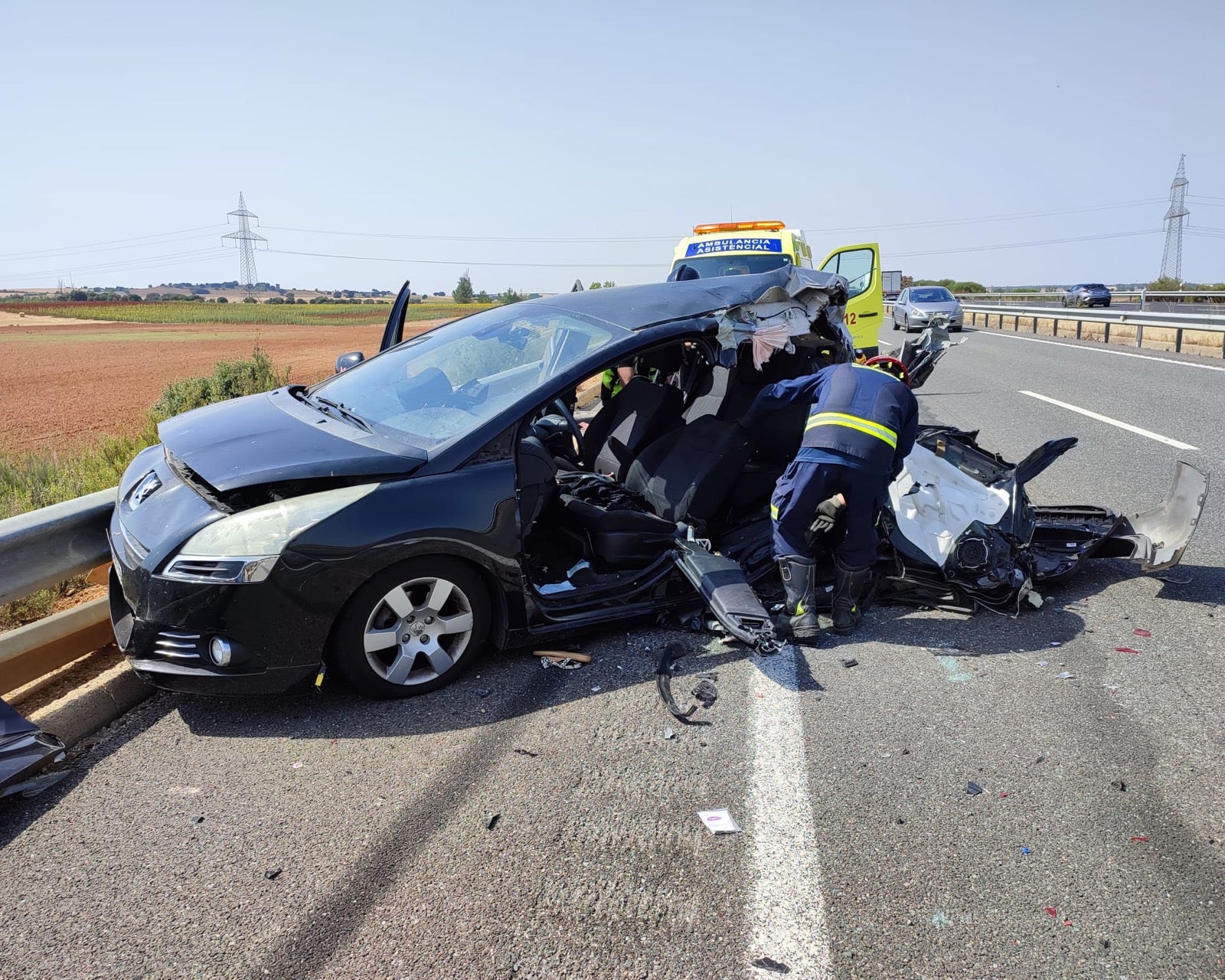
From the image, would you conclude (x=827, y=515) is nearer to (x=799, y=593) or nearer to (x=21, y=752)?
(x=799, y=593)

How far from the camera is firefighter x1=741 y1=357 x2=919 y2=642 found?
4215mm

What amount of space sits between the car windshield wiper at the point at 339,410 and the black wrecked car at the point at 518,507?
2 cm

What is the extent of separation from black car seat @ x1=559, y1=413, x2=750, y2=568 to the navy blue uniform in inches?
17.3

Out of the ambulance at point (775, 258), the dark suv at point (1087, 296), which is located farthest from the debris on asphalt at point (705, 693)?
the dark suv at point (1087, 296)

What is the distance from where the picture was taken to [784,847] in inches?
105

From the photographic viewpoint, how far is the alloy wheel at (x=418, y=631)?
3488 millimetres

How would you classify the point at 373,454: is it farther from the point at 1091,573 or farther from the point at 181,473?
the point at 1091,573

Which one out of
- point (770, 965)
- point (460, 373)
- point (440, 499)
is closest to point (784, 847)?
point (770, 965)

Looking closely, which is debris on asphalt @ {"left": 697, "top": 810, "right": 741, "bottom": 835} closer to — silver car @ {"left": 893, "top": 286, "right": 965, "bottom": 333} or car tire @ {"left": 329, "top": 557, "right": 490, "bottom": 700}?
car tire @ {"left": 329, "top": 557, "right": 490, "bottom": 700}

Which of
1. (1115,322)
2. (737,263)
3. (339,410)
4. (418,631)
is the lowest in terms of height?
(418,631)

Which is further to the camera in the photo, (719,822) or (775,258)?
(775,258)

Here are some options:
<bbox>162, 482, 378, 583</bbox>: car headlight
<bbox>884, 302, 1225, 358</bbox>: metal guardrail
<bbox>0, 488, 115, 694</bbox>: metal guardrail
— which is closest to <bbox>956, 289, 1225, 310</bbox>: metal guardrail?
<bbox>884, 302, 1225, 358</bbox>: metal guardrail

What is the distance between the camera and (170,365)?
28891mm

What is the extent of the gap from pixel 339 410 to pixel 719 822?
2.74m
